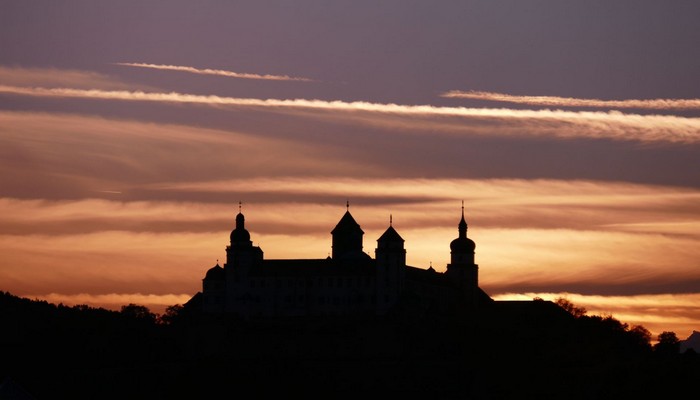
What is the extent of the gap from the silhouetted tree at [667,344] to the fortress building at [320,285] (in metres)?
19.1

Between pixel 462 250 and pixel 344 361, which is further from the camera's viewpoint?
pixel 462 250

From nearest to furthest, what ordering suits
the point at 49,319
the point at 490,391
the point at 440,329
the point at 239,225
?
the point at 490,391 → the point at 440,329 → the point at 239,225 → the point at 49,319

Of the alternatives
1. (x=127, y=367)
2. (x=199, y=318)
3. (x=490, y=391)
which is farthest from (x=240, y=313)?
(x=490, y=391)

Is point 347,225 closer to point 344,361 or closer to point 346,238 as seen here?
point 346,238

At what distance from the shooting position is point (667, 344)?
19175 centimetres

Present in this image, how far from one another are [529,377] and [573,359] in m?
6.55

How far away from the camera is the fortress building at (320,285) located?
171750 millimetres

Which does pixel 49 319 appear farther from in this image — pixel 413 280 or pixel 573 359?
pixel 573 359

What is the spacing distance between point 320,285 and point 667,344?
120 feet

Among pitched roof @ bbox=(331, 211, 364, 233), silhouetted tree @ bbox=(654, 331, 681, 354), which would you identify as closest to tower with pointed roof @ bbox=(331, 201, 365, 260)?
pitched roof @ bbox=(331, 211, 364, 233)

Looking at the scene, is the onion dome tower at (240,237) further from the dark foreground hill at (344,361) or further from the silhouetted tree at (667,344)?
the silhouetted tree at (667,344)

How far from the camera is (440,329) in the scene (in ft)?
553

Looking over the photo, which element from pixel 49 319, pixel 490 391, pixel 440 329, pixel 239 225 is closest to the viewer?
pixel 490 391

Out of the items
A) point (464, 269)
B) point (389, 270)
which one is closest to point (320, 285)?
point (389, 270)
